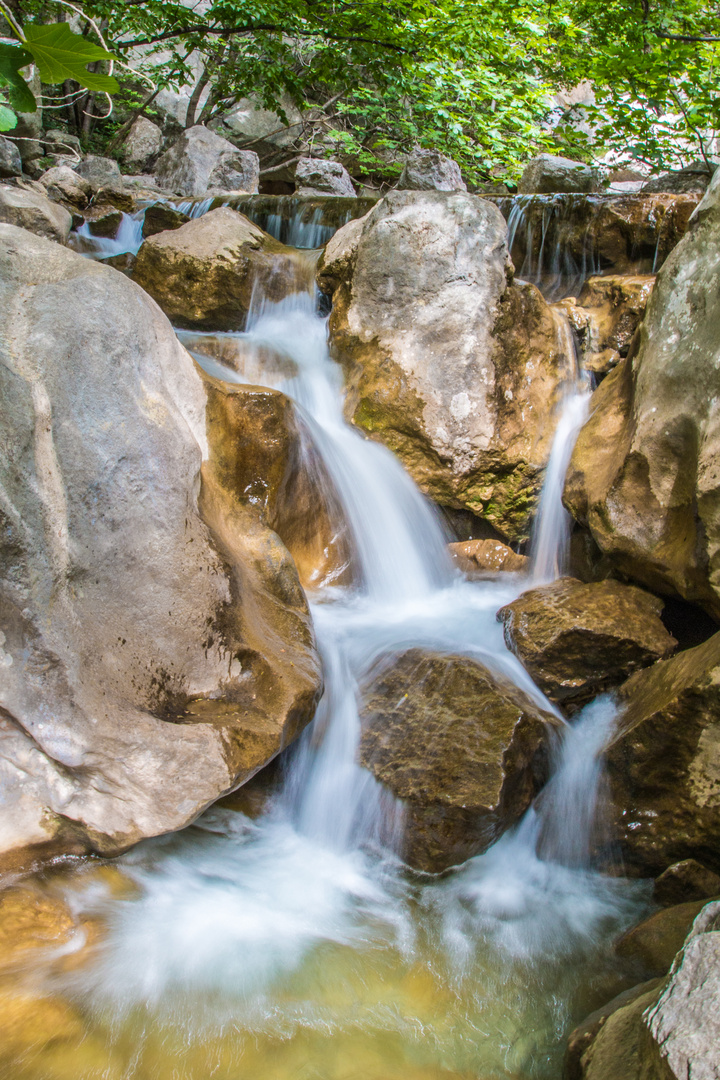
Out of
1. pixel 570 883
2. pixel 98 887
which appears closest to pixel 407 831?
pixel 570 883

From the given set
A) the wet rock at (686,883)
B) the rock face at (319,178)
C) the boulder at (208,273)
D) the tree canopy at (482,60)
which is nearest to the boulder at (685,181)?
the tree canopy at (482,60)

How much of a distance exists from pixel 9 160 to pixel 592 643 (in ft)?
37.6

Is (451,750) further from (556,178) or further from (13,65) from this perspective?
(556,178)

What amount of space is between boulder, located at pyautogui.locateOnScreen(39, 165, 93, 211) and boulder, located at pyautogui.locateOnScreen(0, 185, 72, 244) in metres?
2.00

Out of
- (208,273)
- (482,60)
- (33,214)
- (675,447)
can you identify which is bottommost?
A: (675,447)

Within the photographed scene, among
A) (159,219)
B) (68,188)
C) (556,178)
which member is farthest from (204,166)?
(556,178)

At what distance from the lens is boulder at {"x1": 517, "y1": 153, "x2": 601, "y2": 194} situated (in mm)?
9320

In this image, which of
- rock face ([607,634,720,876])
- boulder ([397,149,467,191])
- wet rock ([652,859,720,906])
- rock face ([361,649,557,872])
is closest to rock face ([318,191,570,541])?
rock face ([361,649,557,872])

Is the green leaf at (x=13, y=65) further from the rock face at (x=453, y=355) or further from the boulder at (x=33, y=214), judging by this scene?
the boulder at (x=33, y=214)

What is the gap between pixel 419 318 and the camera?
5.73 m

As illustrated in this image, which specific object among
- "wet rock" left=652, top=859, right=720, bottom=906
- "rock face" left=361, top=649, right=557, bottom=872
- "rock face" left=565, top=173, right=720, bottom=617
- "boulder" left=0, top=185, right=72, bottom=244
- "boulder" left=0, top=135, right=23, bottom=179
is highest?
"boulder" left=0, top=135, right=23, bottom=179

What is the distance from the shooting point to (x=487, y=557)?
18.2 feet

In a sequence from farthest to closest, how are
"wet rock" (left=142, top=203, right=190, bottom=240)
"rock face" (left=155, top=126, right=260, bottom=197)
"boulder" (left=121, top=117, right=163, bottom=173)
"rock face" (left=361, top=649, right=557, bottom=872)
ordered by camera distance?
"boulder" (left=121, top=117, right=163, bottom=173) → "rock face" (left=155, top=126, right=260, bottom=197) → "wet rock" (left=142, top=203, right=190, bottom=240) → "rock face" (left=361, top=649, right=557, bottom=872)

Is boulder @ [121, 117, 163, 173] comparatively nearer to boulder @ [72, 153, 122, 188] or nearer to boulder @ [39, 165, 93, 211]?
boulder @ [72, 153, 122, 188]
